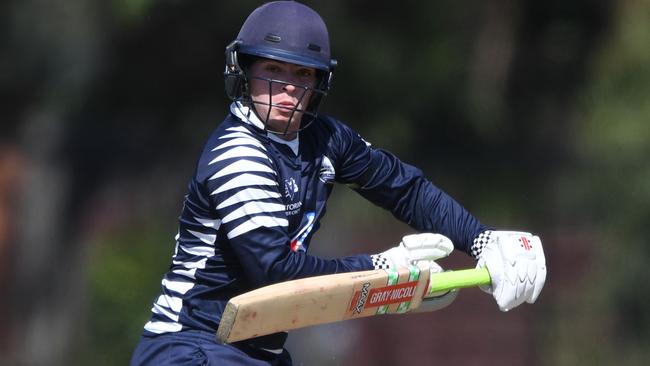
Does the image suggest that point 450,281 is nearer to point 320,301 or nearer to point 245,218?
point 320,301

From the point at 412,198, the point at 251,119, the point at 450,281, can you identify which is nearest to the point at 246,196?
the point at 251,119

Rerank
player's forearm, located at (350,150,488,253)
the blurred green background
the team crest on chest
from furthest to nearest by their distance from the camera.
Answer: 1. the blurred green background
2. player's forearm, located at (350,150,488,253)
3. the team crest on chest

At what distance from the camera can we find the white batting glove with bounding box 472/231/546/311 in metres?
3.76

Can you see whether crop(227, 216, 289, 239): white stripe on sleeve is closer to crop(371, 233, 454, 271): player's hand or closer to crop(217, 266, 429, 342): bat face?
crop(217, 266, 429, 342): bat face

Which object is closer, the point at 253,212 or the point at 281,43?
the point at 253,212

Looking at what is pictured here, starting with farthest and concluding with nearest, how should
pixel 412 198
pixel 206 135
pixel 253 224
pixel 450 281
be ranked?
1. pixel 206 135
2. pixel 412 198
3. pixel 450 281
4. pixel 253 224

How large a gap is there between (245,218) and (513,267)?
822mm

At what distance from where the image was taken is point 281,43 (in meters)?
3.69

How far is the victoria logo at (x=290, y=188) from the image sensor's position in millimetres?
3613

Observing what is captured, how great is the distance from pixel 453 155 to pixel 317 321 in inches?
253

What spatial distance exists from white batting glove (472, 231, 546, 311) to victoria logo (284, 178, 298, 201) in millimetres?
615

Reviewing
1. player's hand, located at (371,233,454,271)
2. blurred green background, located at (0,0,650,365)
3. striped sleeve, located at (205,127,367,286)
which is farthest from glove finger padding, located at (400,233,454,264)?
blurred green background, located at (0,0,650,365)

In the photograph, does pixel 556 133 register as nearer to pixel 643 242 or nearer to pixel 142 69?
pixel 643 242

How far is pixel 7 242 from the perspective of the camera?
9.66 metres
